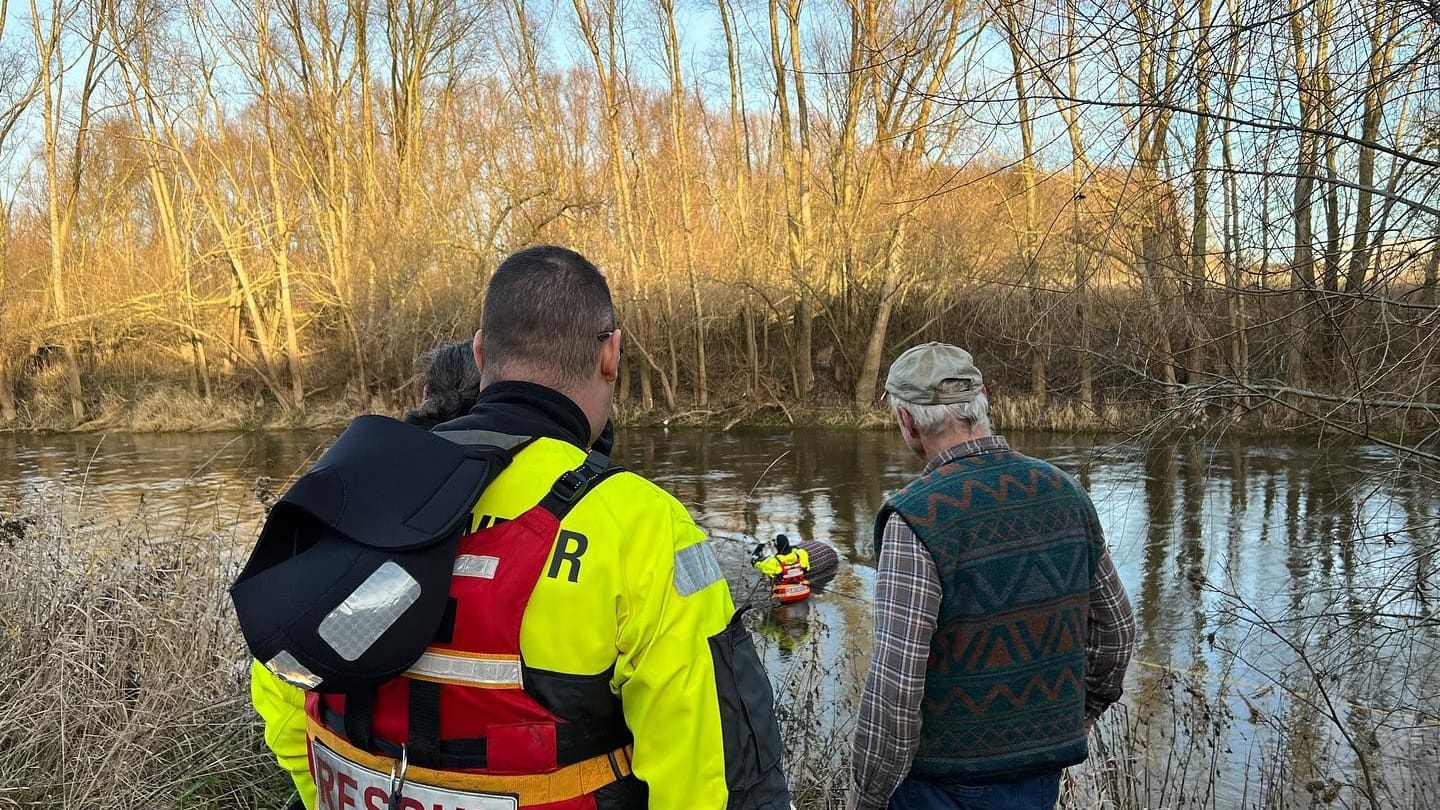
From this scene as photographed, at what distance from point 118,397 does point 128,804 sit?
2821 cm

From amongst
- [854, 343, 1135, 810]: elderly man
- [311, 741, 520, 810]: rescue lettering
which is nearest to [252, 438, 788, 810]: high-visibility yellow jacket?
[311, 741, 520, 810]: rescue lettering

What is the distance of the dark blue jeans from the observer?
88.4 inches

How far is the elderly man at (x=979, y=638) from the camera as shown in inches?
85.7

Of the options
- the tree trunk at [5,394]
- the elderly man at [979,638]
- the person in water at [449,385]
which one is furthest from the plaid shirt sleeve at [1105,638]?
the tree trunk at [5,394]

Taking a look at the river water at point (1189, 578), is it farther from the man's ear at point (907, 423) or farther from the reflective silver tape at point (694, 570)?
the reflective silver tape at point (694, 570)

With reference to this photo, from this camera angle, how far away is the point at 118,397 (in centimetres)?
2709

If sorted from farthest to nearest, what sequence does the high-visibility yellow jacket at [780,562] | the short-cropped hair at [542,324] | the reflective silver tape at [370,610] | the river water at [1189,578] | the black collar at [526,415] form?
the high-visibility yellow jacket at [780,562] < the river water at [1189,578] < the short-cropped hair at [542,324] < the black collar at [526,415] < the reflective silver tape at [370,610]

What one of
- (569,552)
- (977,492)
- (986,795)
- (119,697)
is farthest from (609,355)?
(119,697)

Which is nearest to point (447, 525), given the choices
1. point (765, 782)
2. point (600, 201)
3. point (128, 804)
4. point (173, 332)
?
point (765, 782)

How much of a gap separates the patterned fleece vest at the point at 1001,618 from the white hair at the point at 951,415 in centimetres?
14

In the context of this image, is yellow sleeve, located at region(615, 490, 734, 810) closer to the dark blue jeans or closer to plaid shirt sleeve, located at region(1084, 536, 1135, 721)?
the dark blue jeans

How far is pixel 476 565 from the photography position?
4.76 ft

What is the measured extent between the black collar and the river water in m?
3.18

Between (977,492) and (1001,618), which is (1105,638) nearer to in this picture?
(1001,618)
